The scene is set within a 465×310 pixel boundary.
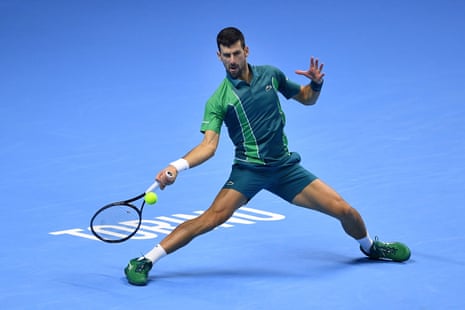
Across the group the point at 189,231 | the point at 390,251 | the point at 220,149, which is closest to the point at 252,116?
the point at 189,231

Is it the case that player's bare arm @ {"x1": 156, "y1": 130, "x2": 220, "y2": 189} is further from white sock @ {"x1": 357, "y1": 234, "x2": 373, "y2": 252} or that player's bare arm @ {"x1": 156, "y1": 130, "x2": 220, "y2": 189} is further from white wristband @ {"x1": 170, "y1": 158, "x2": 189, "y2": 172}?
white sock @ {"x1": 357, "y1": 234, "x2": 373, "y2": 252}

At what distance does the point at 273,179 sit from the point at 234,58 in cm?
110

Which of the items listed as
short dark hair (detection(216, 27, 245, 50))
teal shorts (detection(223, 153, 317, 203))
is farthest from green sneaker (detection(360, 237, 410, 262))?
short dark hair (detection(216, 27, 245, 50))

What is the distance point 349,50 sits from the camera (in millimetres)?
18234

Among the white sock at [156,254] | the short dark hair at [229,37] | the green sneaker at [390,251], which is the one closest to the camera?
the short dark hair at [229,37]

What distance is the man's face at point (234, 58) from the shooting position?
10.3 meters

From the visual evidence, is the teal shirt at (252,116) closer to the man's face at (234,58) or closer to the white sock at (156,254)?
the man's face at (234,58)

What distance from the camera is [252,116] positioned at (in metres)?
10.4

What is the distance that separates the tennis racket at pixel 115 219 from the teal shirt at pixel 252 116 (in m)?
0.86

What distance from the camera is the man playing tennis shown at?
10.3m

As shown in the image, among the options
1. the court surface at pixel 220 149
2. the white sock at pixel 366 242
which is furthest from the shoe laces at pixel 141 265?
the white sock at pixel 366 242

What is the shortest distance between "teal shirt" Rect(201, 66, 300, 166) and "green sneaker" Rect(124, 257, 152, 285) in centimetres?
121

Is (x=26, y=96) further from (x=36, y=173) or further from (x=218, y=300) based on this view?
(x=218, y=300)

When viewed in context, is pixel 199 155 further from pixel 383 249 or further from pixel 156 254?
pixel 383 249
